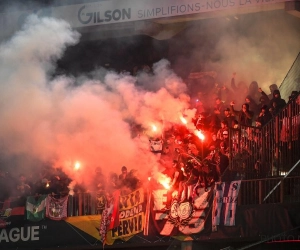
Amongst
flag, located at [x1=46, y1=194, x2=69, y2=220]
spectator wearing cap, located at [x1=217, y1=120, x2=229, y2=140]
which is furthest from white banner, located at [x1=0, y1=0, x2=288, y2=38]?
flag, located at [x1=46, y1=194, x2=69, y2=220]

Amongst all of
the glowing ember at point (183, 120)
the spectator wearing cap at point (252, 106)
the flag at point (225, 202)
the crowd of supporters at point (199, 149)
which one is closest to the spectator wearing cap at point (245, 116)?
the crowd of supporters at point (199, 149)

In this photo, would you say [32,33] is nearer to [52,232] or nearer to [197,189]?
[52,232]

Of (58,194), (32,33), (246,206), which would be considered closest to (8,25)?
(32,33)

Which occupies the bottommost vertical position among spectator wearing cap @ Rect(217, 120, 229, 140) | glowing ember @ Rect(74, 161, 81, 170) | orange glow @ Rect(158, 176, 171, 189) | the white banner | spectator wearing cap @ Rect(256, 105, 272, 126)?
orange glow @ Rect(158, 176, 171, 189)

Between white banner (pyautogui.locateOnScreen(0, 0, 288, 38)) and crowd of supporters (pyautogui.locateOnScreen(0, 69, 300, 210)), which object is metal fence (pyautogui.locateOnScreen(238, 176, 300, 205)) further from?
white banner (pyautogui.locateOnScreen(0, 0, 288, 38))

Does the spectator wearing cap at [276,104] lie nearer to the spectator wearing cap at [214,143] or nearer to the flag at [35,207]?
the spectator wearing cap at [214,143]

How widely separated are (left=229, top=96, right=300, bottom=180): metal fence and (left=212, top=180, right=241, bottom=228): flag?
0.52 meters

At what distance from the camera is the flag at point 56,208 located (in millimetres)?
19703

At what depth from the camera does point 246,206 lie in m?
17.0

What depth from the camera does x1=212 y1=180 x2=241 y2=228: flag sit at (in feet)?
56.2

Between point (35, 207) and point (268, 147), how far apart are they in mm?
5661

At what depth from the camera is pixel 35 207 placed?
20.0 meters

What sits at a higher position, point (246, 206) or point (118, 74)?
point (118, 74)

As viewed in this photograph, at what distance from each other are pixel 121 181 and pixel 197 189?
247cm
